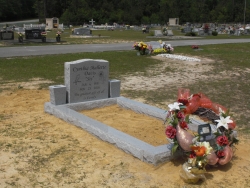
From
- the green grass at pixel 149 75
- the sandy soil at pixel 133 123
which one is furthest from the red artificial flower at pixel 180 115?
the green grass at pixel 149 75

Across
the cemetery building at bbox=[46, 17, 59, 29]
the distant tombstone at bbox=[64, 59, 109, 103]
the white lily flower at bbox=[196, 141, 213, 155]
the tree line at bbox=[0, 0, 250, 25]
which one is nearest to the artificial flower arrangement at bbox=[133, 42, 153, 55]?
the distant tombstone at bbox=[64, 59, 109, 103]

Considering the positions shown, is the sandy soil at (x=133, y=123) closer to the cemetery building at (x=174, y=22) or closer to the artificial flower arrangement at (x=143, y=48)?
the artificial flower arrangement at (x=143, y=48)

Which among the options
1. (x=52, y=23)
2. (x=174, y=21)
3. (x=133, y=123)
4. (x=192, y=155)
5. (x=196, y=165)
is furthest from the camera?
(x=174, y=21)

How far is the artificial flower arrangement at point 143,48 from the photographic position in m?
16.7

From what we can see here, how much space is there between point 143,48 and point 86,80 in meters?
9.69

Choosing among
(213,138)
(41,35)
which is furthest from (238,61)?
(41,35)

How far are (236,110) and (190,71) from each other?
542 centimetres

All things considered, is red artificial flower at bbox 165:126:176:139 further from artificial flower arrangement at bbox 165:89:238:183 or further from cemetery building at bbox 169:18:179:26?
cemetery building at bbox 169:18:179:26

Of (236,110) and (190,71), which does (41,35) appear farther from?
(236,110)

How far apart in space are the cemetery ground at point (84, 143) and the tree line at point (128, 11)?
54.0 m

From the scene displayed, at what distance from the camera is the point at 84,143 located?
541cm

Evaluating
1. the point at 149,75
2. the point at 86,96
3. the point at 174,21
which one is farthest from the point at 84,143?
the point at 174,21

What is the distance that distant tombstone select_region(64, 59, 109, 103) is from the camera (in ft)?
23.5

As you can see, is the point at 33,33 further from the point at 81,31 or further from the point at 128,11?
the point at 128,11
